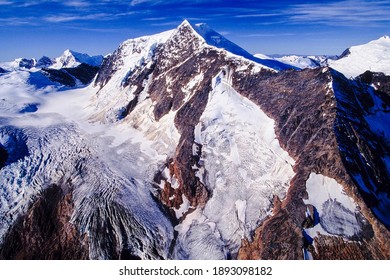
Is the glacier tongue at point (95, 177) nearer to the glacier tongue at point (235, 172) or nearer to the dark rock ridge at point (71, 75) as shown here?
the glacier tongue at point (235, 172)

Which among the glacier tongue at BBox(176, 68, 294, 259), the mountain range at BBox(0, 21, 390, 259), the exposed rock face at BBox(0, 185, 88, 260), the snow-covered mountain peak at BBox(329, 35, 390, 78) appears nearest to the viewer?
the mountain range at BBox(0, 21, 390, 259)

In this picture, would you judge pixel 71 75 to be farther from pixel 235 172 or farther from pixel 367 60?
Answer: pixel 235 172

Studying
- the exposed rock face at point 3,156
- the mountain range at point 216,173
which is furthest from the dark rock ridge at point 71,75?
the exposed rock face at point 3,156

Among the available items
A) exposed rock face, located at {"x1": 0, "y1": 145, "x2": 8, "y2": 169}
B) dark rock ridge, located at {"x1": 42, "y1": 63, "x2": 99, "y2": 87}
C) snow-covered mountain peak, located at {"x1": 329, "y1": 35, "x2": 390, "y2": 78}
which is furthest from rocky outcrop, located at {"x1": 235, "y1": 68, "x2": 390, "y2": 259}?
dark rock ridge, located at {"x1": 42, "y1": 63, "x2": 99, "y2": 87}

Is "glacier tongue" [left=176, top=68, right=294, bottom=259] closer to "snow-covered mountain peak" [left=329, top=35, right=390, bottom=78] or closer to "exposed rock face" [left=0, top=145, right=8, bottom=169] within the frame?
"exposed rock face" [left=0, top=145, right=8, bottom=169]

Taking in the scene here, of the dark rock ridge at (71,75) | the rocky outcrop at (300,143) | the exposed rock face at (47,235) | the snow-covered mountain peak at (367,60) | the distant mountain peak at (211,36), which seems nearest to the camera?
the rocky outcrop at (300,143)

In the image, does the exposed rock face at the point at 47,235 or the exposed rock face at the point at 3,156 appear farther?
the exposed rock face at the point at 3,156

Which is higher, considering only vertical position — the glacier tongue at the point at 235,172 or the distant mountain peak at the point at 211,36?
the distant mountain peak at the point at 211,36
